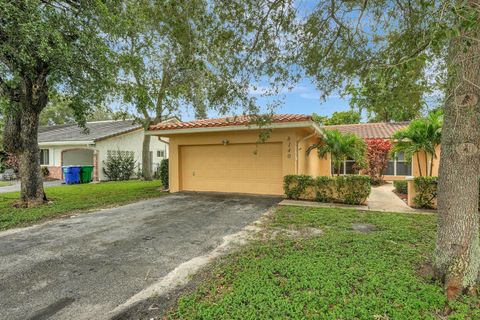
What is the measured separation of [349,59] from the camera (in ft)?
18.6

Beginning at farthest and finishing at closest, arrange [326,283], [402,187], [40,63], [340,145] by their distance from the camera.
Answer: [402,187] < [340,145] < [40,63] < [326,283]

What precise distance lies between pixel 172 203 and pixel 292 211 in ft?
13.8

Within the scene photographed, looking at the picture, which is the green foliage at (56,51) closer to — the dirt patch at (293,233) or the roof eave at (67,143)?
the dirt patch at (293,233)

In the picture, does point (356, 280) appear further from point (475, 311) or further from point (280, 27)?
point (280, 27)

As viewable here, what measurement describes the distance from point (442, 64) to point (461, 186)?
2.34 meters

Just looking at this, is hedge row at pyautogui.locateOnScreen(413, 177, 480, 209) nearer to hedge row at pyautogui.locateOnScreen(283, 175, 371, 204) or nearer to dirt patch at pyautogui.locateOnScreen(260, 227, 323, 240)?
hedge row at pyautogui.locateOnScreen(283, 175, 371, 204)

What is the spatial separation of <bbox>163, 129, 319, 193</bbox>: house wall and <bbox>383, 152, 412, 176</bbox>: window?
214 inches

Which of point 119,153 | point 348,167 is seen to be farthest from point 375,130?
point 119,153

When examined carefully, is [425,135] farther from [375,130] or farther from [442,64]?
[375,130]

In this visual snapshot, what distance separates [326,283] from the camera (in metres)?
3.27

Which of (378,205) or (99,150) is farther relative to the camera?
(99,150)

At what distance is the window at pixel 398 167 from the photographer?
50.2 feet

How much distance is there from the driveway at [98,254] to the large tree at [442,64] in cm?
364

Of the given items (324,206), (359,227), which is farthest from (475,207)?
(324,206)
